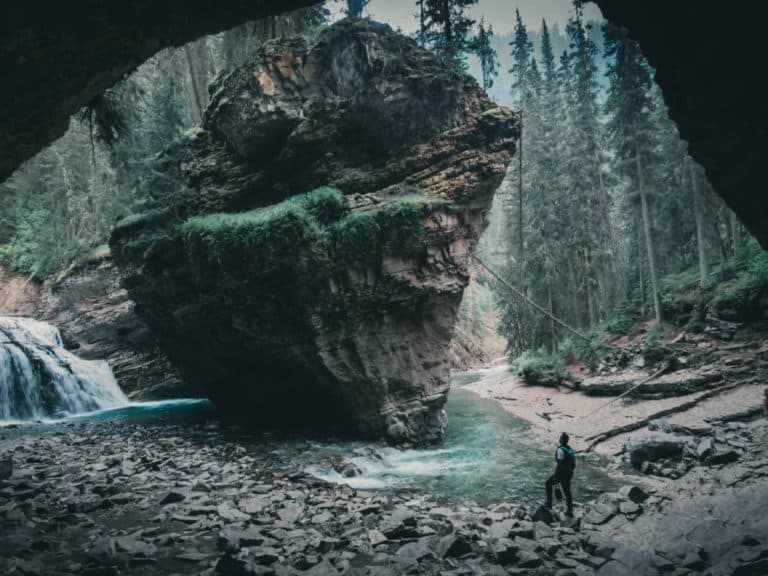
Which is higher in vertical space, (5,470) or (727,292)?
(727,292)

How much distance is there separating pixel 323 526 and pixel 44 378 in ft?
73.7

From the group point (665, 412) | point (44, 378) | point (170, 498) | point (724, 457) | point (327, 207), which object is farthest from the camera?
point (44, 378)

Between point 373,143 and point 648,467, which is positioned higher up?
point 373,143

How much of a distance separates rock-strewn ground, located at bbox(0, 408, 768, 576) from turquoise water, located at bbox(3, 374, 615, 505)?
1.15 metres

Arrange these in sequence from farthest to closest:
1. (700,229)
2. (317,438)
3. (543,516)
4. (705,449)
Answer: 1. (700,229)
2. (317,438)
3. (705,449)
4. (543,516)

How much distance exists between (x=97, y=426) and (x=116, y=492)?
1136 cm

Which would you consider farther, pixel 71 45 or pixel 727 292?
pixel 727 292

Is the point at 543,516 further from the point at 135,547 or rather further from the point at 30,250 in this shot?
the point at 30,250

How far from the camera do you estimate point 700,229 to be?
24.2 m

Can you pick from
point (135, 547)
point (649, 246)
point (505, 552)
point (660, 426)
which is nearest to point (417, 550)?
point (505, 552)

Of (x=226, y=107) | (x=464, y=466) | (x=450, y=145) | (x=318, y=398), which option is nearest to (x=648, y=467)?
(x=464, y=466)

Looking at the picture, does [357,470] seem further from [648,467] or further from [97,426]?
[97,426]

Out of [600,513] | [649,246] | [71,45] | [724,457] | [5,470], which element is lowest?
[724,457]

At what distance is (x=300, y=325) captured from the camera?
15.7 metres
